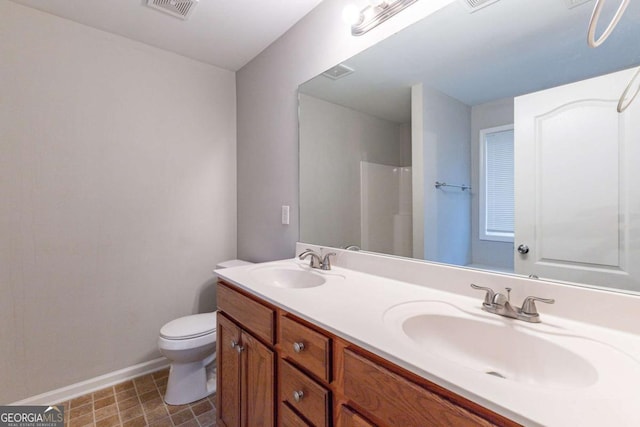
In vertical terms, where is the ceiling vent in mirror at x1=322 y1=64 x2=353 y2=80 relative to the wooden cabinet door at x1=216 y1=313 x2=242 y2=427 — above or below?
above

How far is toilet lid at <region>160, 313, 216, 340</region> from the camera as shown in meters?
1.67

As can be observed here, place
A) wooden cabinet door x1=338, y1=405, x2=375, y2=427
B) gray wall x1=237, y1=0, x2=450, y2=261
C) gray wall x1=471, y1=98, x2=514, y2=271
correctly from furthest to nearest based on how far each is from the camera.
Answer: gray wall x1=237, y1=0, x2=450, y2=261
gray wall x1=471, y1=98, x2=514, y2=271
wooden cabinet door x1=338, y1=405, x2=375, y2=427

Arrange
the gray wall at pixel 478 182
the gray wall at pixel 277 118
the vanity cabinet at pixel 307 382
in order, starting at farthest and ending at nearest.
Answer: the gray wall at pixel 277 118
the gray wall at pixel 478 182
the vanity cabinet at pixel 307 382

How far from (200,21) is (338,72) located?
100cm

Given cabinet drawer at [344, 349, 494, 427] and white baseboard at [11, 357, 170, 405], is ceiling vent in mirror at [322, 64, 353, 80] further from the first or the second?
white baseboard at [11, 357, 170, 405]

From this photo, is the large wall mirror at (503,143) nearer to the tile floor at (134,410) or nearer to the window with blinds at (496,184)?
the window with blinds at (496,184)

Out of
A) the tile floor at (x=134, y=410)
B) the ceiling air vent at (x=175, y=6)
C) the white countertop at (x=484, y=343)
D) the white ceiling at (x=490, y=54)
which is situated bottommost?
the tile floor at (x=134, y=410)

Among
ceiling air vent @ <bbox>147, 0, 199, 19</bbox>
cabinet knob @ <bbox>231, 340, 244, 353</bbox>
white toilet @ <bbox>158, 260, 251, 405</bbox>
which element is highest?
ceiling air vent @ <bbox>147, 0, 199, 19</bbox>

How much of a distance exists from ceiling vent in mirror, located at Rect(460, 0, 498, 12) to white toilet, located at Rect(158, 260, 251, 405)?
208 cm

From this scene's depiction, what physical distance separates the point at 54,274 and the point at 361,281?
1904 mm

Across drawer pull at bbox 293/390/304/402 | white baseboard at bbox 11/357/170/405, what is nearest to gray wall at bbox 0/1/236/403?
white baseboard at bbox 11/357/170/405

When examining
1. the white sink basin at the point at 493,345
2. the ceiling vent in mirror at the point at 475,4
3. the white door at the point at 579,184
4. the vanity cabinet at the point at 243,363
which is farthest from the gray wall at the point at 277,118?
the white sink basin at the point at 493,345

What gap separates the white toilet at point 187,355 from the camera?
165cm

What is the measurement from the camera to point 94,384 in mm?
1837
